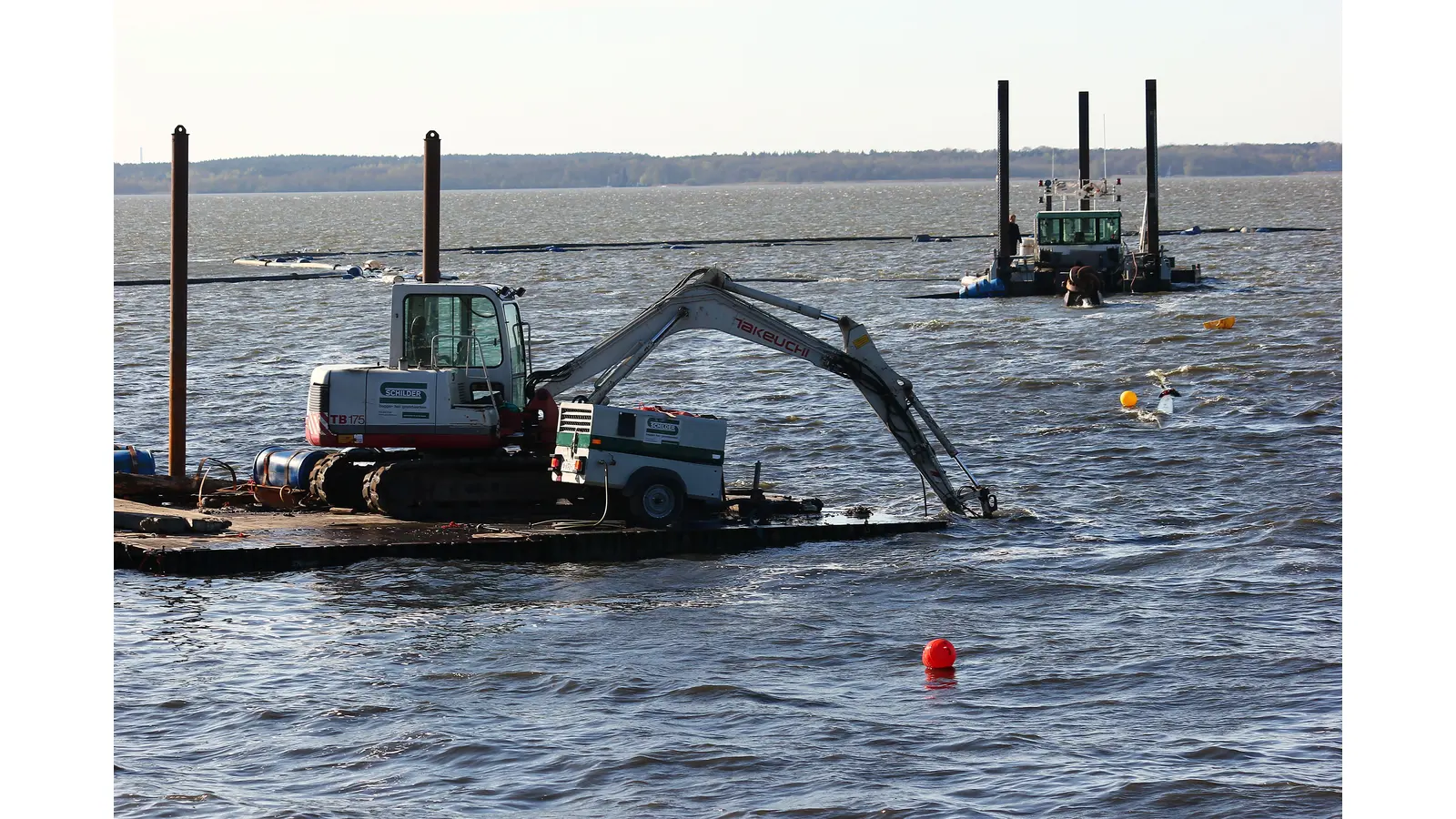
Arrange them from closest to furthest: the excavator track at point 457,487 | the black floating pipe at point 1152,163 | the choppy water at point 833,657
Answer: the choppy water at point 833,657
the excavator track at point 457,487
the black floating pipe at point 1152,163

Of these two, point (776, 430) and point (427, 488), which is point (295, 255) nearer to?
point (776, 430)

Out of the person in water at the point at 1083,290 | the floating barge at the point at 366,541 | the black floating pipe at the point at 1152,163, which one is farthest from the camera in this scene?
the black floating pipe at the point at 1152,163

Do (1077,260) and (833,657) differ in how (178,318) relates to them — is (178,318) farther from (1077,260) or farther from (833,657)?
(1077,260)

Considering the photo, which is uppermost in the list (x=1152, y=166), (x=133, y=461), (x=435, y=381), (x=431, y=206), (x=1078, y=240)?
(x=1152, y=166)

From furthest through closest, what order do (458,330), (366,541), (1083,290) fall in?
(1083,290), (458,330), (366,541)

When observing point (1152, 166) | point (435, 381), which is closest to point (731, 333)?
point (435, 381)

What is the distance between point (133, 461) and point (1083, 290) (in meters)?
47.2

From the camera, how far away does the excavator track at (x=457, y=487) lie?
23359 millimetres

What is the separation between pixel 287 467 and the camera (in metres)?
24.9

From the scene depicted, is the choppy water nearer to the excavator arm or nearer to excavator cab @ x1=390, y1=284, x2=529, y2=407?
the excavator arm

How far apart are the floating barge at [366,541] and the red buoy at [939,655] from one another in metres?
5.51

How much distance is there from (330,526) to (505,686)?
6.30 metres

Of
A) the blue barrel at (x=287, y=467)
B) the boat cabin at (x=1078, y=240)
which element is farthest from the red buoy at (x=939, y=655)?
the boat cabin at (x=1078, y=240)

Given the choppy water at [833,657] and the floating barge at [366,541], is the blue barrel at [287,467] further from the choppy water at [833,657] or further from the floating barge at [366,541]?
the choppy water at [833,657]
